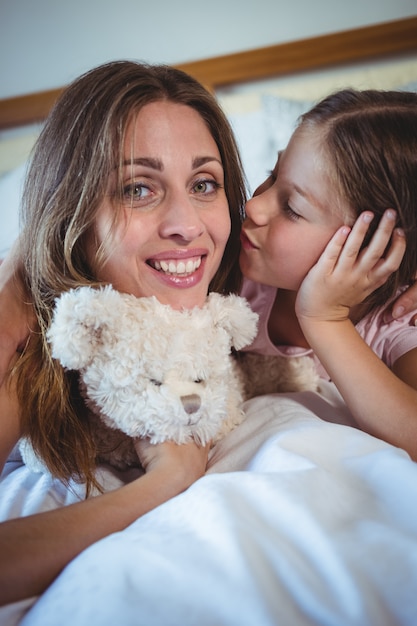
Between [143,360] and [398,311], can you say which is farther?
[398,311]

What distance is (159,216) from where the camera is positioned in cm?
94

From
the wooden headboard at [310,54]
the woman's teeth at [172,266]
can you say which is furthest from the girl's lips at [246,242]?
the wooden headboard at [310,54]

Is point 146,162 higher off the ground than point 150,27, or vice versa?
point 150,27

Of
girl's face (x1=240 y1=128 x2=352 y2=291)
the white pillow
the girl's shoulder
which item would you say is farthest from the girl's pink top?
the white pillow

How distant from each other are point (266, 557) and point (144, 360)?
36 centimetres

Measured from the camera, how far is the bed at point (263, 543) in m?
0.56

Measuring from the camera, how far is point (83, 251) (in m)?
1.00

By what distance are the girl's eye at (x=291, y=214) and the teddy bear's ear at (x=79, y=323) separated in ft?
1.47

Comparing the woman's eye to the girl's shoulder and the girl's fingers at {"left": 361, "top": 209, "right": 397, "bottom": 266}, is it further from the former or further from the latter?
the girl's shoulder

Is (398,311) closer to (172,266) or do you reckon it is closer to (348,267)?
(348,267)

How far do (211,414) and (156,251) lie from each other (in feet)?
0.95

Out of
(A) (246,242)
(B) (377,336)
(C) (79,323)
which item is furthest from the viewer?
(B) (377,336)

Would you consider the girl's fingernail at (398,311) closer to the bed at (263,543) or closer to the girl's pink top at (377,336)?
the girl's pink top at (377,336)

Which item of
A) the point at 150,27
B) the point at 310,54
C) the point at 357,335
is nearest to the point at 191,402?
the point at 357,335
